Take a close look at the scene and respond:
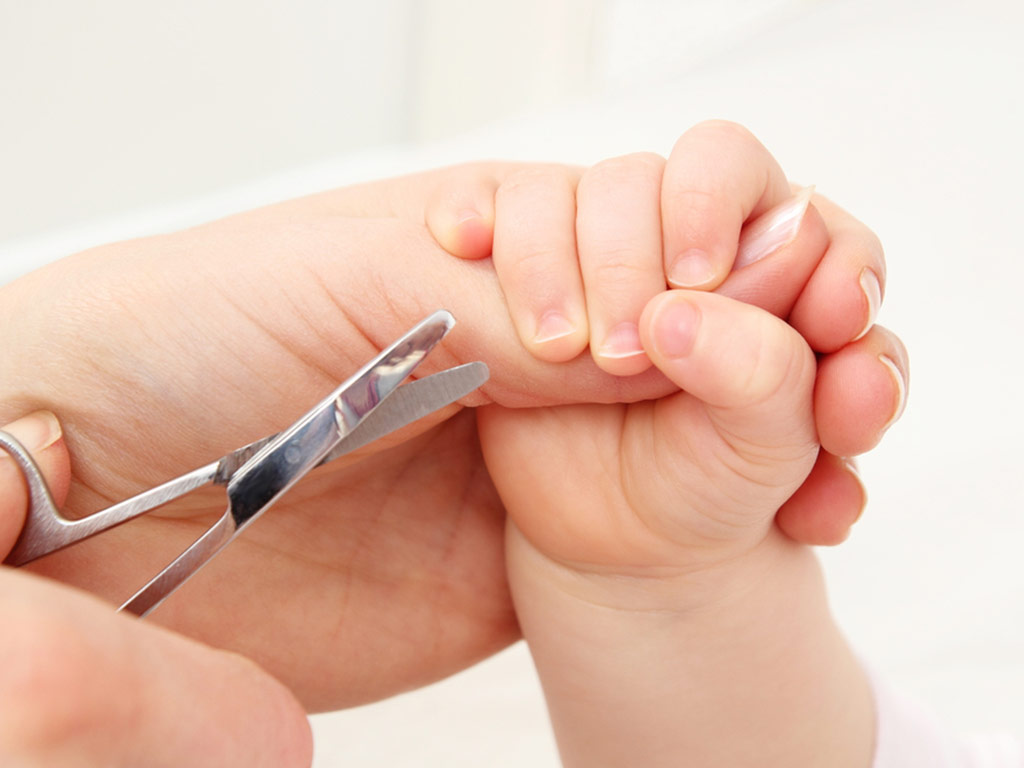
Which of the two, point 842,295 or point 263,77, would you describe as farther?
point 263,77

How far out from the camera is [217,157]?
158 centimetres

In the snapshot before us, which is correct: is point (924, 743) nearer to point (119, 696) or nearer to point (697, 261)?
point (697, 261)

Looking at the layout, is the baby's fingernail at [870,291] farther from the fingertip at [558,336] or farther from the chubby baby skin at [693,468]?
the fingertip at [558,336]

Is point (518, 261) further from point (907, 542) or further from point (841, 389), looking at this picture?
point (907, 542)

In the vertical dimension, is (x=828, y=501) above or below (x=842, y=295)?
below

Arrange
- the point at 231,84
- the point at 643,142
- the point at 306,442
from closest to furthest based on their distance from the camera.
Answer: the point at 306,442
the point at 643,142
the point at 231,84

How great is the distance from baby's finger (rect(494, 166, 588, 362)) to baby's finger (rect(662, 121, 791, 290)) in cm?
5

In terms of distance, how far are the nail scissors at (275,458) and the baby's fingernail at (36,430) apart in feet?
0.05

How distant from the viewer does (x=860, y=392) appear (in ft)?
1.65

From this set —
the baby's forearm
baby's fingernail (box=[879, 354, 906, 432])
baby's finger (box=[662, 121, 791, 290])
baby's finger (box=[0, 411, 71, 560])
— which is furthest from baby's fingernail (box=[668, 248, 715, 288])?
baby's finger (box=[0, 411, 71, 560])

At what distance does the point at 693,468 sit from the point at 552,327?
0.11 metres

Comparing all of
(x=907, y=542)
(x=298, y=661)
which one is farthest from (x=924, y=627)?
(x=298, y=661)

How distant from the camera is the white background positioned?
0.90 m

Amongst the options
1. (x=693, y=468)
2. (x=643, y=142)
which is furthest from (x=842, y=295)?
(x=643, y=142)
